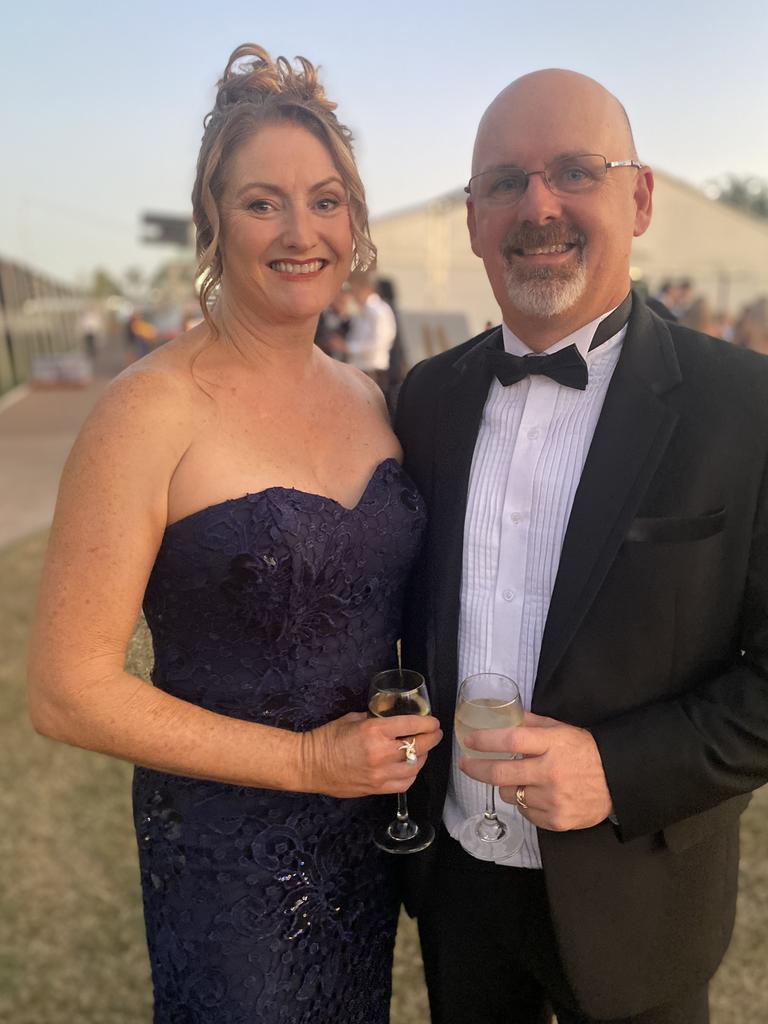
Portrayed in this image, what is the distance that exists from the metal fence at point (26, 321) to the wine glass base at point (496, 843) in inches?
850

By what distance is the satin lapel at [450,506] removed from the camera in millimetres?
1905

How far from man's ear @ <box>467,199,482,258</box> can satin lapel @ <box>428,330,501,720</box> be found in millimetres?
250

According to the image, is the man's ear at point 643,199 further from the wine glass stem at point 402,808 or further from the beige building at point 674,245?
the beige building at point 674,245

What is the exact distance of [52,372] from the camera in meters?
23.0

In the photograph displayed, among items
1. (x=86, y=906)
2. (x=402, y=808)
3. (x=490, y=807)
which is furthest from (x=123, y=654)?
(x=86, y=906)

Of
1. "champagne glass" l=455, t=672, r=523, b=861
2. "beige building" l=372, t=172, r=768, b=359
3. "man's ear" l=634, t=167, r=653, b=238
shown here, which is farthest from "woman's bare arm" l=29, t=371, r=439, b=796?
"beige building" l=372, t=172, r=768, b=359

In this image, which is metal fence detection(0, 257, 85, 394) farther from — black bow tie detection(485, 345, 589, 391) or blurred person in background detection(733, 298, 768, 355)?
black bow tie detection(485, 345, 589, 391)

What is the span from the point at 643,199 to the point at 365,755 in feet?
5.05

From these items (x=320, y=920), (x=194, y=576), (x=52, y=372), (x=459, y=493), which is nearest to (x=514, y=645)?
(x=459, y=493)

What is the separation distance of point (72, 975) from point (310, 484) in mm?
2632

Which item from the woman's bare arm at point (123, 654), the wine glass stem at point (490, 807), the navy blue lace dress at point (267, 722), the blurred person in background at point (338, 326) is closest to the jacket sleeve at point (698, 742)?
the wine glass stem at point (490, 807)

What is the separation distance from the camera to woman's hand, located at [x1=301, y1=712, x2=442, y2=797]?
5.74ft

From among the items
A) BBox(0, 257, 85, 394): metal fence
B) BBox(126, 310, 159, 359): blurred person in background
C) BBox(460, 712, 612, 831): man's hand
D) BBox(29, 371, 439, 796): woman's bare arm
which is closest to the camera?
BBox(460, 712, 612, 831): man's hand

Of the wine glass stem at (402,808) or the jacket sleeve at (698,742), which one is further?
the wine glass stem at (402,808)
